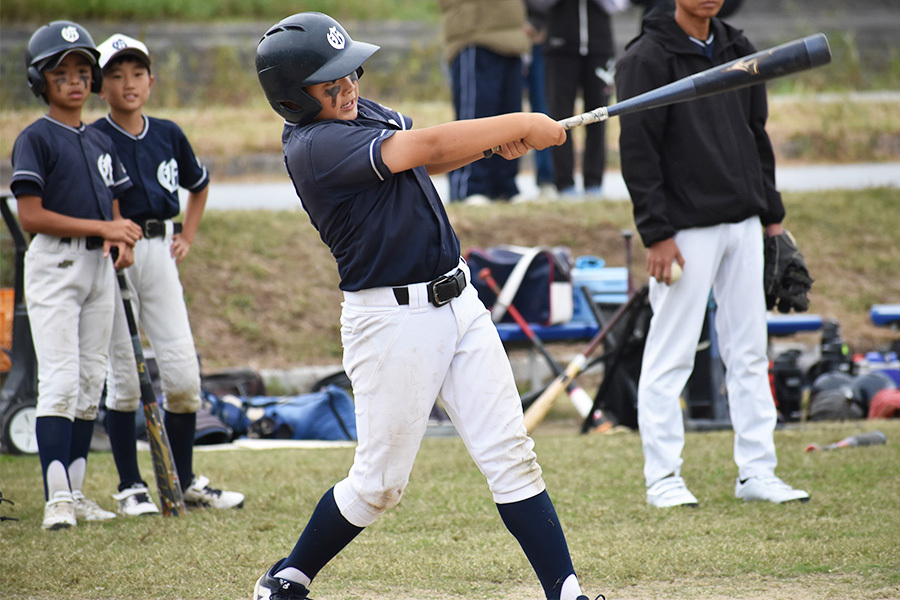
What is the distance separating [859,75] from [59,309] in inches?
542

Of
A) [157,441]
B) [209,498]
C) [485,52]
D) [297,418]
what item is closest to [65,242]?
[157,441]

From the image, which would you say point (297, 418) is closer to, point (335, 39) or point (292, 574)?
point (292, 574)

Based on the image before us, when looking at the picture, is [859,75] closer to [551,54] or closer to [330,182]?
[551,54]

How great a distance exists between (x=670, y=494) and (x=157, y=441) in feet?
7.57

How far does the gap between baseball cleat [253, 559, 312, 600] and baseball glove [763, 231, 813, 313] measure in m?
2.74

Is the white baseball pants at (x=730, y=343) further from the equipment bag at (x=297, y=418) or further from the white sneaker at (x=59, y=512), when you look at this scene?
the equipment bag at (x=297, y=418)

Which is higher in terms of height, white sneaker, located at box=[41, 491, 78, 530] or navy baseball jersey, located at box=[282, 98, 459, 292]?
navy baseball jersey, located at box=[282, 98, 459, 292]

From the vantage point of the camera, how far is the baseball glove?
5047 mm

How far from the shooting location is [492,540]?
437cm

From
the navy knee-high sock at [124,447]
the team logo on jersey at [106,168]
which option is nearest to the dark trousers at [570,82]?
the team logo on jersey at [106,168]

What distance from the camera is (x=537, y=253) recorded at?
25.5 feet

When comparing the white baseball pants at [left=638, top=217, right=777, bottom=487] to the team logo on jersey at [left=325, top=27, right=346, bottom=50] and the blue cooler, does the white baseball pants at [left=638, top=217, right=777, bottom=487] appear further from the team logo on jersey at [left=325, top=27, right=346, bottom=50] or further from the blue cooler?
the blue cooler

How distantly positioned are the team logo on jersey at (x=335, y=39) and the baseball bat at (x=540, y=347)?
425cm

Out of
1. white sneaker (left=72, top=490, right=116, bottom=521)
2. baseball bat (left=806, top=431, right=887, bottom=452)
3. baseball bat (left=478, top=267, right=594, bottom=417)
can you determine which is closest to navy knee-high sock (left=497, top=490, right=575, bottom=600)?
white sneaker (left=72, top=490, right=116, bottom=521)
